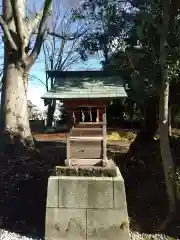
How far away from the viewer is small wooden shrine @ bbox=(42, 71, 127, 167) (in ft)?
19.8

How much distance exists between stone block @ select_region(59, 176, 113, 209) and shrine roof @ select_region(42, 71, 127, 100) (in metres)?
1.48

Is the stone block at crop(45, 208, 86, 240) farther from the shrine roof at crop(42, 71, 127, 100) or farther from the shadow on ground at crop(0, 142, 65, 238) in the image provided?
the shrine roof at crop(42, 71, 127, 100)

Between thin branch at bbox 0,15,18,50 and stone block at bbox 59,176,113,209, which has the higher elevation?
thin branch at bbox 0,15,18,50

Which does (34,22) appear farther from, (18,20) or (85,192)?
(85,192)

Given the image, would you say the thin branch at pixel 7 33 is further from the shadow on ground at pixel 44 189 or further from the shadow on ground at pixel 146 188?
the shadow on ground at pixel 146 188

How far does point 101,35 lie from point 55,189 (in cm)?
498

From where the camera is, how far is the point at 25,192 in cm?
788

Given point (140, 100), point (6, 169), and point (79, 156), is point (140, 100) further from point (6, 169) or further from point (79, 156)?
point (6, 169)

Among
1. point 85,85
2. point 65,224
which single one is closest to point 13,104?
point 85,85

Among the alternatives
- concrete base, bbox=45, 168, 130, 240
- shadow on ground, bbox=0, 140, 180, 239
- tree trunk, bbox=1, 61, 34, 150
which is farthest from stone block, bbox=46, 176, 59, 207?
tree trunk, bbox=1, 61, 34, 150

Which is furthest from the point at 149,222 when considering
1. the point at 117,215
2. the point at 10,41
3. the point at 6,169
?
the point at 10,41

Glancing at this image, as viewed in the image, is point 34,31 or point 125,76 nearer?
point 125,76

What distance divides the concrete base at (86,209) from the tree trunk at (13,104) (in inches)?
153

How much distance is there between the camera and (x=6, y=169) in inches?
345
